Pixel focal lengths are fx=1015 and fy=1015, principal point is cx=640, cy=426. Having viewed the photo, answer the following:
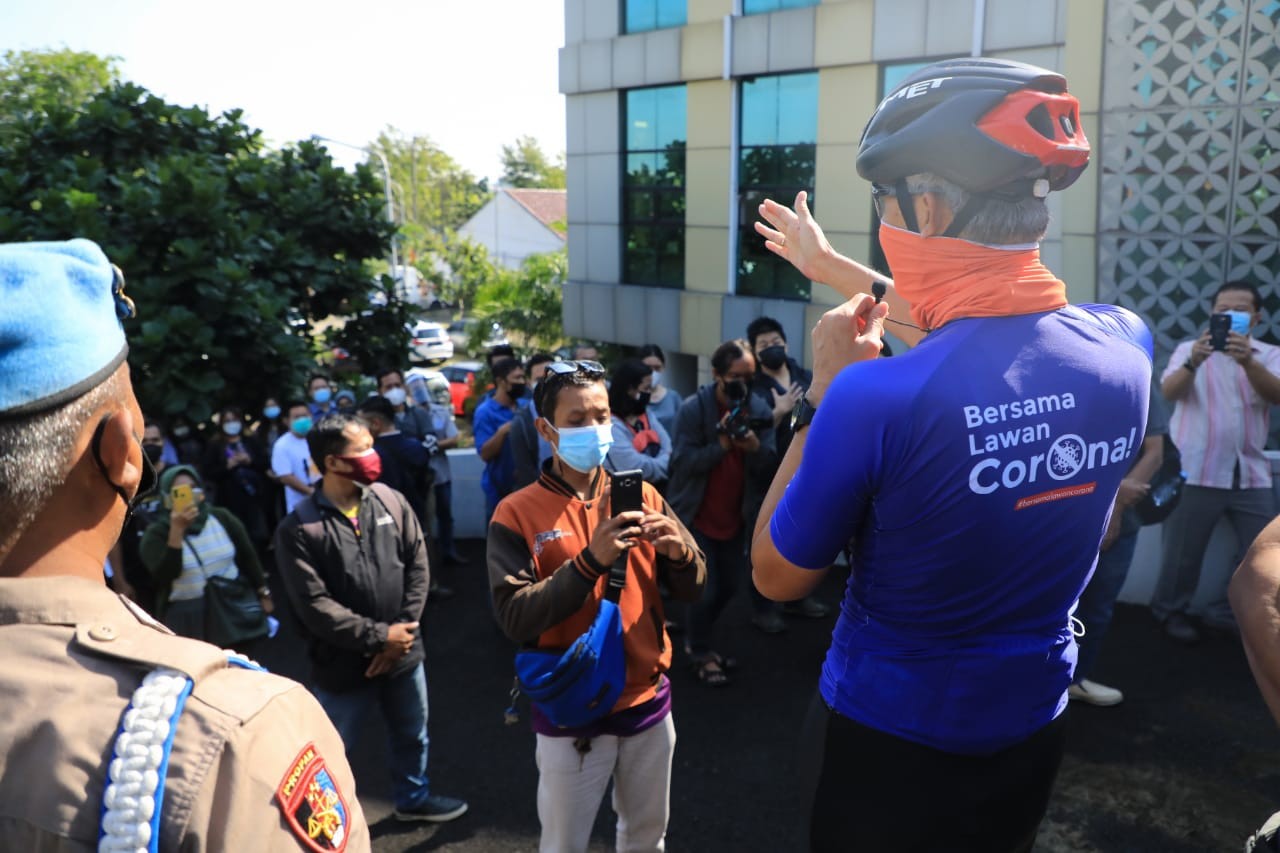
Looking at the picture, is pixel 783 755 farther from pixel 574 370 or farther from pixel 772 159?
pixel 772 159

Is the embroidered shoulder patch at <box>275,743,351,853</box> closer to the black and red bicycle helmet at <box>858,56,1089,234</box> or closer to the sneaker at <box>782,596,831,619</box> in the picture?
the black and red bicycle helmet at <box>858,56,1089,234</box>

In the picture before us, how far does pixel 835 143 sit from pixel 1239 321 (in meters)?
6.54

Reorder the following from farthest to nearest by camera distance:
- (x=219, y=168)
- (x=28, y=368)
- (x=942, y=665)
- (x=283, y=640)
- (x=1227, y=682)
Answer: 1. (x=219, y=168)
2. (x=283, y=640)
3. (x=1227, y=682)
4. (x=942, y=665)
5. (x=28, y=368)

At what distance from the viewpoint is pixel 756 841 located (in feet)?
13.9

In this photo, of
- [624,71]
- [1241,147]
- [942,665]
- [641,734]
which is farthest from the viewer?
[624,71]

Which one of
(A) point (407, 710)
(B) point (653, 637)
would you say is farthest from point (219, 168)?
(B) point (653, 637)

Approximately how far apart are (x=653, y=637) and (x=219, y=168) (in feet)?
27.9

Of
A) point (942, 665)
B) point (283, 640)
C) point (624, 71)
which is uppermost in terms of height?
point (624, 71)

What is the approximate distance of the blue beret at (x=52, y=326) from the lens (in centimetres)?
126

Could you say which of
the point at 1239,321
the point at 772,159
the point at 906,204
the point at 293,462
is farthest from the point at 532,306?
the point at 906,204

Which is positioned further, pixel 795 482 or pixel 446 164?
pixel 446 164

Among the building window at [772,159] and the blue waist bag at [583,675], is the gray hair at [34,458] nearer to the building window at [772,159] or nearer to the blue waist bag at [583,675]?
the blue waist bag at [583,675]

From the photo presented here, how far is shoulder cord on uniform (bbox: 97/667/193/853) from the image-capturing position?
1.11 meters

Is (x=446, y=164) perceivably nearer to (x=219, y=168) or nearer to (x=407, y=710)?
(x=219, y=168)
